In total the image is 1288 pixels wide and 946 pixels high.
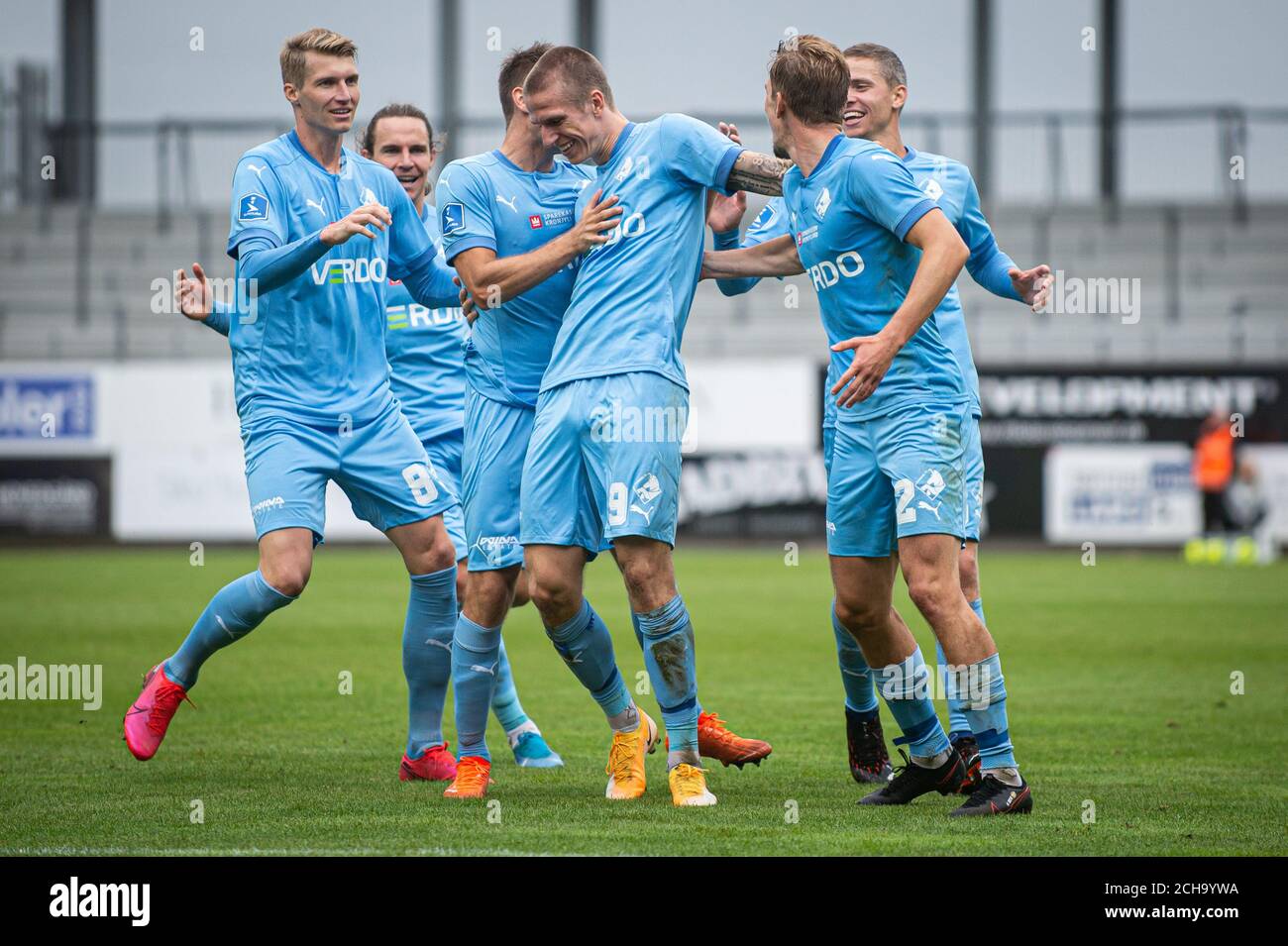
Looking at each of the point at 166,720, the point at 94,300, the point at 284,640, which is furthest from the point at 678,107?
the point at 166,720

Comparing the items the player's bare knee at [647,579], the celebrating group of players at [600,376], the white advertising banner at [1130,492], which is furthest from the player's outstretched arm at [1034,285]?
the white advertising banner at [1130,492]

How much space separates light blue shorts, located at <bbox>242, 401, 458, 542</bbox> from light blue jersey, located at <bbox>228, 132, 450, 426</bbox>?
0.07 meters

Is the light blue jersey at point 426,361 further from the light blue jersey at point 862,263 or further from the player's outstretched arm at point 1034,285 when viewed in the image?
the player's outstretched arm at point 1034,285

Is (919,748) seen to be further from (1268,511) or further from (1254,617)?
(1268,511)

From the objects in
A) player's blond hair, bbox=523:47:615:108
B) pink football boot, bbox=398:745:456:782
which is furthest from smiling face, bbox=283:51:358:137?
pink football boot, bbox=398:745:456:782

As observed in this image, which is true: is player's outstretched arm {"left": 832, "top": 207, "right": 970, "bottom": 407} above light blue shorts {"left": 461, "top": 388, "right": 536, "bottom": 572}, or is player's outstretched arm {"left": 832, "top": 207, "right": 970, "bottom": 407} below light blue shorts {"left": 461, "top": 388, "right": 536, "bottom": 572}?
above

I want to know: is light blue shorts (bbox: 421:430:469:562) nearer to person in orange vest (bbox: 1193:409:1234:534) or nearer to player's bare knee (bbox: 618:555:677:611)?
player's bare knee (bbox: 618:555:677:611)

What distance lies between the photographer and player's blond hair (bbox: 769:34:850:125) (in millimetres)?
5410

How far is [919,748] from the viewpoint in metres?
5.79

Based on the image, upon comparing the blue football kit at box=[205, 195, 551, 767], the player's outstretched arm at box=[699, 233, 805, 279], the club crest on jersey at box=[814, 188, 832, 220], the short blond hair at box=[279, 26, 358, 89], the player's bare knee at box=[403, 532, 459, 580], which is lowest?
the player's bare knee at box=[403, 532, 459, 580]

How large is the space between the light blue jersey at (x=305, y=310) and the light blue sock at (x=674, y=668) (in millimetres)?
1540

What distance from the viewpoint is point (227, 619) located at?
20.0 feet

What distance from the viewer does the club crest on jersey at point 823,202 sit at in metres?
5.41
